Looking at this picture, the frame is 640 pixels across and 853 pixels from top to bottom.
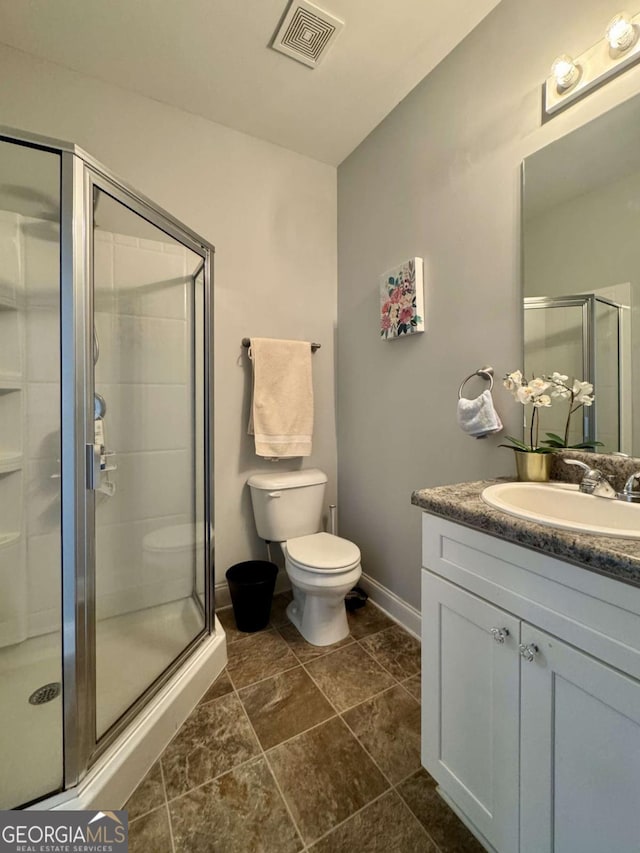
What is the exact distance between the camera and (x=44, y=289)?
4.27 feet

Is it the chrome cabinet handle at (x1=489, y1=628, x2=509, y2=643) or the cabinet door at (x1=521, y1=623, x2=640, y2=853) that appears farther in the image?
the chrome cabinet handle at (x1=489, y1=628, x2=509, y2=643)

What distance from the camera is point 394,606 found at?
1.80 metres

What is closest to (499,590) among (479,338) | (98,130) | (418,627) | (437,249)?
(479,338)

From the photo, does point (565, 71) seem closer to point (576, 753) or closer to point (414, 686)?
point (576, 753)

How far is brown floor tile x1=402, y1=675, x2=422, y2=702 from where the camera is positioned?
1.34 metres

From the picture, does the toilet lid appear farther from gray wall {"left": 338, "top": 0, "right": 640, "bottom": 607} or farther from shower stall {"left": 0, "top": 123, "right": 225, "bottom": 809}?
shower stall {"left": 0, "top": 123, "right": 225, "bottom": 809}

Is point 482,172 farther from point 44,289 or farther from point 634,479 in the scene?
point 44,289

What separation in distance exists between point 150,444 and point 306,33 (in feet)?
5.98

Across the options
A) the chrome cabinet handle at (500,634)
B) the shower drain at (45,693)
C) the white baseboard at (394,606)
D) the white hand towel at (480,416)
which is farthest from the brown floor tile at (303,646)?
the white hand towel at (480,416)

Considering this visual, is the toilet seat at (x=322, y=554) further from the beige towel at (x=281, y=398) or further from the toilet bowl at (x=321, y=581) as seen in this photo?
the beige towel at (x=281, y=398)

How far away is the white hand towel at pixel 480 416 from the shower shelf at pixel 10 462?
68.6 inches

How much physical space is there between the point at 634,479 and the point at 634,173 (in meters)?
0.82

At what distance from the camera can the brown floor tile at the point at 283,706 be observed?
1.20 m

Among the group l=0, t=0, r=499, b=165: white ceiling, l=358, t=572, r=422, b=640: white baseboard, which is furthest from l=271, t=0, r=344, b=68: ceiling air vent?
l=358, t=572, r=422, b=640: white baseboard
